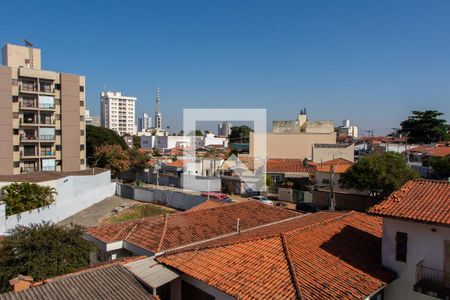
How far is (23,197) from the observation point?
78.3ft

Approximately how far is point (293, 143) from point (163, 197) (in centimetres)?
2829

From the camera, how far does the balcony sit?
9.30 m

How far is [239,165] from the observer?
41.6 m

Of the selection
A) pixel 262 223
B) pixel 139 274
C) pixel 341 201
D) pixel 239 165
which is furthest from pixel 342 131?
pixel 139 274

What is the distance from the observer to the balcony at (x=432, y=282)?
930 centimetres

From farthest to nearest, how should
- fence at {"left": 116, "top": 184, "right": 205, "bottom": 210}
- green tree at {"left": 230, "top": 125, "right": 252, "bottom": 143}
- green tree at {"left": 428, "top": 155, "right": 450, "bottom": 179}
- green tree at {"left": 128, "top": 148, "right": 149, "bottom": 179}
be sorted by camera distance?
green tree at {"left": 230, "top": 125, "right": 252, "bottom": 143}, green tree at {"left": 128, "top": 148, "right": 149, "bottom": 179}, green tree at {"left": 428, "top": 155, "right": 450, "bottom": 179}, fence at {"left": 116, "top": 184, "right": 205, "bottom": 210}

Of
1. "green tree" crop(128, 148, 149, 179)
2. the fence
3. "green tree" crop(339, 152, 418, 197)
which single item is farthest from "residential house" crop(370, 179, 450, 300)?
"green tree" crop(128, 148, 149, 179)

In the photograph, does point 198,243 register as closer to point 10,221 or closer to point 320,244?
point 320,244

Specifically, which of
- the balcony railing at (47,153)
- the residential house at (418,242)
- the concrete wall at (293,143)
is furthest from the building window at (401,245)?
the concrete wall at (293,143)

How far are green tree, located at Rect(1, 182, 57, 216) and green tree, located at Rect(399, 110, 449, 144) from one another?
201ft

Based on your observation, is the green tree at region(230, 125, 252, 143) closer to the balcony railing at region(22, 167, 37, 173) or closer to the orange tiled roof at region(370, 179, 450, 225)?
the balcony railing at region(22, 167, 37, 173)

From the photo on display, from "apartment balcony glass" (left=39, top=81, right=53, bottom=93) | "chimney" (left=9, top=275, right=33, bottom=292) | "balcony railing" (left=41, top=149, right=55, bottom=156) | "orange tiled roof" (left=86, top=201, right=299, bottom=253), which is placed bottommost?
"chimney" (left=9, top=275, right=33, bottom=292)

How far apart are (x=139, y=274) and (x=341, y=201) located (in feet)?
74.5

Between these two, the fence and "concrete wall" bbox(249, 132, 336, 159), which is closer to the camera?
the fence
